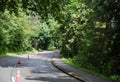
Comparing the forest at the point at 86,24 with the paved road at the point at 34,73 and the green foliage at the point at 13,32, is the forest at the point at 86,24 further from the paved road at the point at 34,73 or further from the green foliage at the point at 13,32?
the paved road at the point at 34,73

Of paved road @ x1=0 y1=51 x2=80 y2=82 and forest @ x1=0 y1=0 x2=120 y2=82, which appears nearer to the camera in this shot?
forest @ x1=0 y1=0 x2=120 y2=82

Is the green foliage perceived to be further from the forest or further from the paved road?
the paved road

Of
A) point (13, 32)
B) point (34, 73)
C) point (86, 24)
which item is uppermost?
point (86, 24)

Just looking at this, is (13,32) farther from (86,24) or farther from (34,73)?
(34,73)

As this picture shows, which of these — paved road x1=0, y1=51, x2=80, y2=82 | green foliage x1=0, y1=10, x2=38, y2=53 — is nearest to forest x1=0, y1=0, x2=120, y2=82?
green foliage x1=0, y1=10, x2=38, y2=53

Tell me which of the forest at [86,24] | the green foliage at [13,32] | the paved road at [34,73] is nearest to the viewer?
the forest at [86,24]

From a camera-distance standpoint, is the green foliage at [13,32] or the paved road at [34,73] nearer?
the paved road at [34,73]

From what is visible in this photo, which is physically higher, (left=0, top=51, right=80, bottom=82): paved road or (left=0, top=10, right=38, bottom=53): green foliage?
(left=0, top=10, right=38, bottom=53): green foliage

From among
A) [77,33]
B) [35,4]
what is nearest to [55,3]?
[35,4]

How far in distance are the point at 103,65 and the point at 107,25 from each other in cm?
478

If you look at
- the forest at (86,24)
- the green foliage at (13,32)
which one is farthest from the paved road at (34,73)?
the green foliage at (13,32)

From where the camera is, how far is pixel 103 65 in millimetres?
28922

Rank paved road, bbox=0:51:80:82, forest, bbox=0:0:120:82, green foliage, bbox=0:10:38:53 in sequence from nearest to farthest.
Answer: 1. forest, bbox=0:0:120:82
2. paved road, bbox=0:51:80:82
3. green foliage, bbox=0:10:38:53

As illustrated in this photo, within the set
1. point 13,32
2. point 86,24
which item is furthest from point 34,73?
point 13,32
